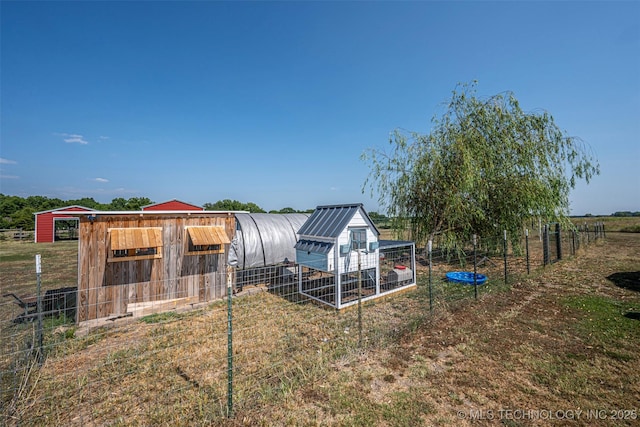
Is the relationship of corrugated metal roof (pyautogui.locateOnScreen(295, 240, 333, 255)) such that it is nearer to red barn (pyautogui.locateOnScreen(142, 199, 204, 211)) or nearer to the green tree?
red barn (pyautogui.locateOnScreen(142, 199, 204, 211))

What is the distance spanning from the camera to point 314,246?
805cm

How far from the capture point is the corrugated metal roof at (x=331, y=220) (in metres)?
7.66

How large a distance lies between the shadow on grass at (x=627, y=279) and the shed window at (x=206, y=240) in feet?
40.8

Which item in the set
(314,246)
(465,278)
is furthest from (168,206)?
(465,278)

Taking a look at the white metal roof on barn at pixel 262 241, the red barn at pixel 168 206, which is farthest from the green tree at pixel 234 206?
the white metal roof on barn at pixel 262 241

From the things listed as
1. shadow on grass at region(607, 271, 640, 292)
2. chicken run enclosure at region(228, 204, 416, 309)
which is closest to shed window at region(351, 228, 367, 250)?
chicken run enclosure at region(228, 204, 416, 309)

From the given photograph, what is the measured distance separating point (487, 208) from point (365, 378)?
10.4 meters

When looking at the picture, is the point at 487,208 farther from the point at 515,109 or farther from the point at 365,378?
the point at 365,378

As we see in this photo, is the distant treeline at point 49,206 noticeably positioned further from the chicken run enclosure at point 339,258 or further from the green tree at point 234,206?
the chicken run enclosure at point 339,258

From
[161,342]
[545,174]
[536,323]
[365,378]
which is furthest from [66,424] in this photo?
[545,174]

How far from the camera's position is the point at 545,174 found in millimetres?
11086

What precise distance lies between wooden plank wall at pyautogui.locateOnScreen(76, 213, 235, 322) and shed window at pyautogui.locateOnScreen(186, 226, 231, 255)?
18 cm

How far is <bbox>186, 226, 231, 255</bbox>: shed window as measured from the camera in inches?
306

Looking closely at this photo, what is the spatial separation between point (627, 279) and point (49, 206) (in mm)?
71612
